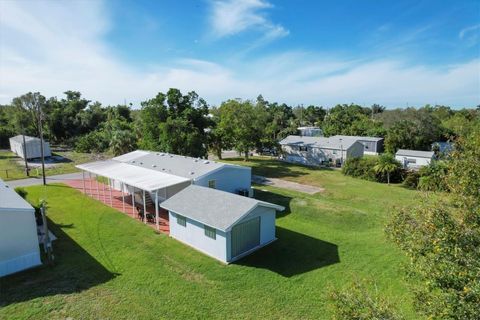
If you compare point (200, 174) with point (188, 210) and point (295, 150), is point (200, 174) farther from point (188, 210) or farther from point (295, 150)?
point (295, 150)

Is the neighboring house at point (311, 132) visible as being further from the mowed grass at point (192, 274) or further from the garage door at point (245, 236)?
the garage door at point (245, 236)

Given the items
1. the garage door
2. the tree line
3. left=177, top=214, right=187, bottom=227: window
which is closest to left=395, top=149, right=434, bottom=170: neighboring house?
the tree line

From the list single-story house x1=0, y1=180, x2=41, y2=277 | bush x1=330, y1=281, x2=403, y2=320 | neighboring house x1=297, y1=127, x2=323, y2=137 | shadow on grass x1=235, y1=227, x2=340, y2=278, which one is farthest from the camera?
neighboring house x1=297, y1=127, x2=323, y2=137

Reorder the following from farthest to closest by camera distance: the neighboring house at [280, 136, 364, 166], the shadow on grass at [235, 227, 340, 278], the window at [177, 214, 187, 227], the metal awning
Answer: the neighboring house at [280, 136, 364, 166] < the metal awning < the window at [177, 214, 187, 227] < the shadow on grass at [235, 227, 340, 278]

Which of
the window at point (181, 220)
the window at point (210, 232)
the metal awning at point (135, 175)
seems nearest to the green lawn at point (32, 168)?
the metal awning at point (135, 175)

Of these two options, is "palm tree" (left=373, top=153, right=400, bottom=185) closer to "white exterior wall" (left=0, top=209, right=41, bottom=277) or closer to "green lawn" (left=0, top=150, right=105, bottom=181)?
"white exterior wall" (left=0, top=209, right=41, bottom=277)

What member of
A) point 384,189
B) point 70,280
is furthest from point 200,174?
point 384,189
